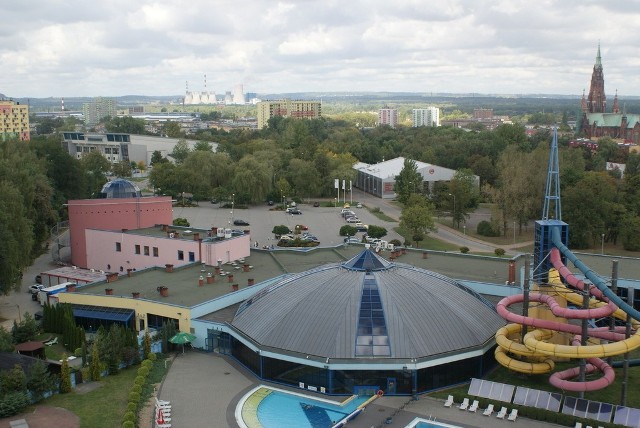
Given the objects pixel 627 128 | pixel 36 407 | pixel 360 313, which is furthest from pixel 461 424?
pixel 627 128

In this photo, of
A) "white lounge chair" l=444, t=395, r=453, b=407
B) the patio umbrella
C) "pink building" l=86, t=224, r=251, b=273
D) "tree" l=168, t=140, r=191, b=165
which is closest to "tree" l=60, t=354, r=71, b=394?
the patio umbrella

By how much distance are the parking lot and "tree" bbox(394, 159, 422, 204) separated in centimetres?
572

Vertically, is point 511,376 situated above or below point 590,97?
below

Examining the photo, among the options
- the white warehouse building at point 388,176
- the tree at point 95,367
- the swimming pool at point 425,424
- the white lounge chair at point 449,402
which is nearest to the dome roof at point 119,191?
the tree at point 95,367

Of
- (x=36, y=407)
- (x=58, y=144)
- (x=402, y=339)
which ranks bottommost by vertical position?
(x=36, y=407)

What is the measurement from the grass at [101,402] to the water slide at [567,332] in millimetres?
17763

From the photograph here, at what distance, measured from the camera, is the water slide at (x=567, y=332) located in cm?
2802

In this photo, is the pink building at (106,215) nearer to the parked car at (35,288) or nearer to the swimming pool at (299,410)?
the parked car at (35,288)

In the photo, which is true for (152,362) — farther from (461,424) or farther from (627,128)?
(627,128)

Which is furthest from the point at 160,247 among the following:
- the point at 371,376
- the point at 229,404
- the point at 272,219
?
the point at 272,219

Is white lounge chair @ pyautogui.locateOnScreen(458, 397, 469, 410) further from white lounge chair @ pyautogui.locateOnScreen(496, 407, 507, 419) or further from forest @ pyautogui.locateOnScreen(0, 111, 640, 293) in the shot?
forest @ pyautogui.locateOnScreen(0, 111, 640, 293)

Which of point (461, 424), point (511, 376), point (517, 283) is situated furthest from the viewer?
point (517, 283)

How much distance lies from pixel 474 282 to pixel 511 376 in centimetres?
1133

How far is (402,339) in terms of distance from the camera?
104ft
